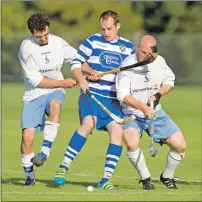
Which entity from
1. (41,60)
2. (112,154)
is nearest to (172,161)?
(112,154)

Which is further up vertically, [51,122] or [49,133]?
[51,122]

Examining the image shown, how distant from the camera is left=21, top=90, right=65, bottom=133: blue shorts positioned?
537 inches

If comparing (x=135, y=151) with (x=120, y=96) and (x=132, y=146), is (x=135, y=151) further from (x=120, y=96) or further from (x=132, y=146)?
(x=120, y=96)

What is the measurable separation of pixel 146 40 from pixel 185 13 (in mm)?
45066

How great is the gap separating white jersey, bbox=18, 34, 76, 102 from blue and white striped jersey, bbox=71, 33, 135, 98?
48cm

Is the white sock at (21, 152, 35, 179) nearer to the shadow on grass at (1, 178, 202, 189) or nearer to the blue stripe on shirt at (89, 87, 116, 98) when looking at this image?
the shadow on grass at (1, 178, 202, 189)

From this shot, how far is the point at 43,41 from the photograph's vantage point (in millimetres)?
13477

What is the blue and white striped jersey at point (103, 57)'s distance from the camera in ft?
42.9

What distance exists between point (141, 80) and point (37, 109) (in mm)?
1647

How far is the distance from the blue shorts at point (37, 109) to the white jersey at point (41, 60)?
7cm

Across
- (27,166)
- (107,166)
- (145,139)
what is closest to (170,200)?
(107,166)

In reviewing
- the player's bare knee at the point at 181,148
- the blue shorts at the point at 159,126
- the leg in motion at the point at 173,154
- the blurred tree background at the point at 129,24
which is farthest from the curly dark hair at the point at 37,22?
the blurred tree background at the point at 129,24

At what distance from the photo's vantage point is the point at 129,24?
55281mm

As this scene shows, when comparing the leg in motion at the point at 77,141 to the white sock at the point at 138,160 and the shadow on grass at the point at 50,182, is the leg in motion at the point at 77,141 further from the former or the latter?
the white sock at the point at 138,160
